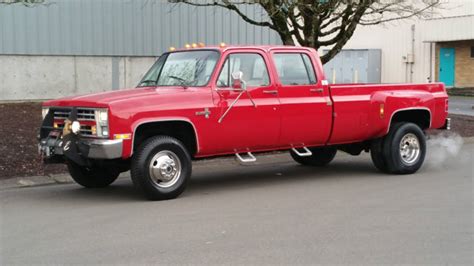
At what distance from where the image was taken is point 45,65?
59.7 feet

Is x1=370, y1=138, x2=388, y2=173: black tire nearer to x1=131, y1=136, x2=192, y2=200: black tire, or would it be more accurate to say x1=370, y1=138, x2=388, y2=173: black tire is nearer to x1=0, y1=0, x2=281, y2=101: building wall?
x1=131, y1=136, x2=192, y2=200: black tire

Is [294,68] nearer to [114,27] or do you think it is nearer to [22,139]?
[22,139]

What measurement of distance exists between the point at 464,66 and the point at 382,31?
5585mm

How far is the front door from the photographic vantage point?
7.98 meters

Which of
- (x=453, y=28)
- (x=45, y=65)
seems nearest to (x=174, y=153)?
(x=45, y=65)

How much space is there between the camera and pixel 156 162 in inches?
296

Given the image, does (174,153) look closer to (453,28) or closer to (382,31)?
(453,28)

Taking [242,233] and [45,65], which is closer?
[242,233]

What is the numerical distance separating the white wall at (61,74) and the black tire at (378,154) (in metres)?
11.3

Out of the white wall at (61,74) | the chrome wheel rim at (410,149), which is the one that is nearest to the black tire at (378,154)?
the chrome wheel rim at (410,149)

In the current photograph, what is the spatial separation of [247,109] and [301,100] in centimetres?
96

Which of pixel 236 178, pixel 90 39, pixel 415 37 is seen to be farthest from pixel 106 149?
pixel 415 37

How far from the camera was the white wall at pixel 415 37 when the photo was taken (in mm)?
30750

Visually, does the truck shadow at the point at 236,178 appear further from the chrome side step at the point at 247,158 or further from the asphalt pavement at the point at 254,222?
the chrome side step at the point at 247,158
